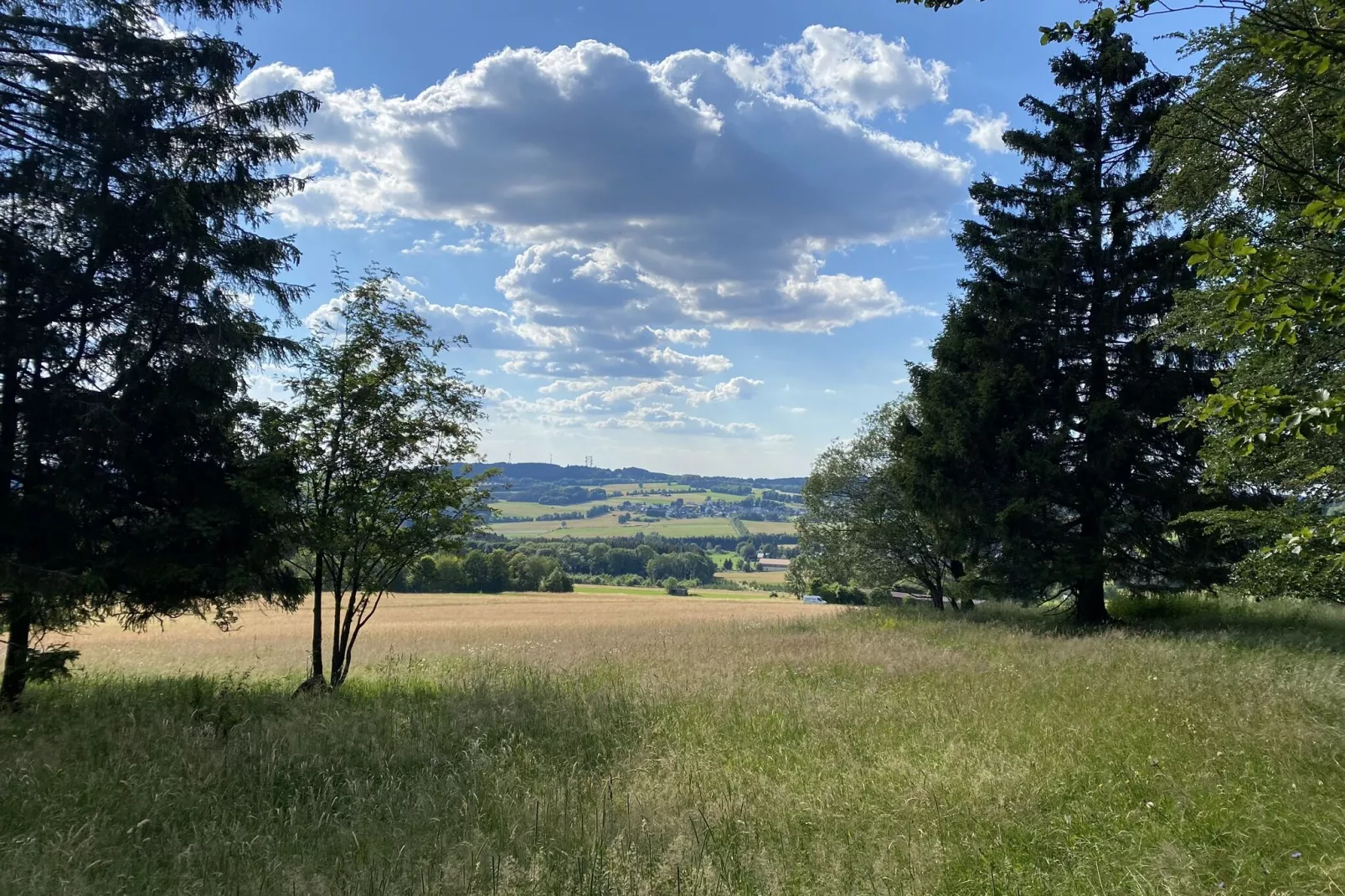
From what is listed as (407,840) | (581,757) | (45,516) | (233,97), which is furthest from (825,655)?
(233,97)

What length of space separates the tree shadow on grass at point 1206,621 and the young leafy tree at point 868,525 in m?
3.33

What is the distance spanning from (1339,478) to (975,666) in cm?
517

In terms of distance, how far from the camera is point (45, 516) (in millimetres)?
8297

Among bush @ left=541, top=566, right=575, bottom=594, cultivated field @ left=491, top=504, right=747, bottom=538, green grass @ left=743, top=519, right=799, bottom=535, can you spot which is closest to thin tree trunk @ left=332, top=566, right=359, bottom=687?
bush @ left=541, top=566, right=575, bottom=594

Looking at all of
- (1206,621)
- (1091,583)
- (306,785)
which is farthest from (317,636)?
(1206,621)

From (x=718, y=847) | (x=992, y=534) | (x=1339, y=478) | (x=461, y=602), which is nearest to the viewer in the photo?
(x=718, y=847)

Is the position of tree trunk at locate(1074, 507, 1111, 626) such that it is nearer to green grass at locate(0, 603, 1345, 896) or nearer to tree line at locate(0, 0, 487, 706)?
green grass at locate(0, 603, 1345, 896)

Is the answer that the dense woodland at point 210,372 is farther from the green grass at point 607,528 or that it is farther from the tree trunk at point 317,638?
the green grass at point 607,528

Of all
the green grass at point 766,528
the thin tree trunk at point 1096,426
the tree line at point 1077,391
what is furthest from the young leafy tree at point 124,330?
the green grass at point 766,528

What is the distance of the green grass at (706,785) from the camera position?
4.18m

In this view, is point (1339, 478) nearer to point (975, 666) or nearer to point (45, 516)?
point (975, 666)

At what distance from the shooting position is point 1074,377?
16.1 meters

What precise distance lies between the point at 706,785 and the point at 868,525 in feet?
63.8

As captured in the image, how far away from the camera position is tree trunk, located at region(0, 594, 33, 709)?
781cm
